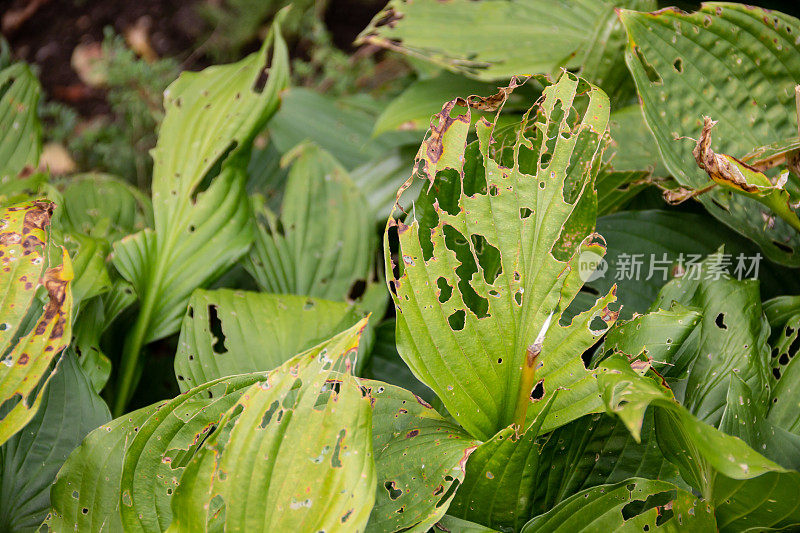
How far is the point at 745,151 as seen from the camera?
0.78m

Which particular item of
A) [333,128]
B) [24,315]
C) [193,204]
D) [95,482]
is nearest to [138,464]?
[95,482]

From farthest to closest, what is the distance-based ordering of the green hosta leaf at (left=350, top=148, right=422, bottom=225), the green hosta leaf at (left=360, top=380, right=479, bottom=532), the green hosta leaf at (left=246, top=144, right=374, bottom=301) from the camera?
the green hosta leaf at (left=350, top=148, right=422, bottom=225) < the green hosta leaf at (left=246, top=144, right=374, bottom=301) < the green hosta leaf at (left=360, top=380, right=479, bottom=532)

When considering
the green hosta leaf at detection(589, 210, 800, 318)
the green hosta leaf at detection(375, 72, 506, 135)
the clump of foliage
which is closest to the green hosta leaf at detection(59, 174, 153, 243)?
the clump of foliage

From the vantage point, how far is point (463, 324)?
64cm

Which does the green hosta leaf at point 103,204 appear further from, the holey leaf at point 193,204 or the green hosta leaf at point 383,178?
the green hosta leaf at point 383,178

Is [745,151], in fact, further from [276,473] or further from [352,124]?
[352,124]

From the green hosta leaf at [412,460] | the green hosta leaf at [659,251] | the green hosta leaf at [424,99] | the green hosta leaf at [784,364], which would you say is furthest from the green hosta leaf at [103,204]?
the green hosta leaf at [784,364]

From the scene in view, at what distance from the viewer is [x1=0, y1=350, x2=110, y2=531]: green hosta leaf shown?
2.20 feet

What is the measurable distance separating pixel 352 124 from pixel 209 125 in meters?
0.50

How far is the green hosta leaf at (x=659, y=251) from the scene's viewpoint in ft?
2.71

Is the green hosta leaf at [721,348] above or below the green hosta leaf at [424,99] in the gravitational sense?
below

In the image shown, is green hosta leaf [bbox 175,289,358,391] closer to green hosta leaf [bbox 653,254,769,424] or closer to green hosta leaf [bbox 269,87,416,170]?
green hosta leaf [bbox 653,254,769,424]

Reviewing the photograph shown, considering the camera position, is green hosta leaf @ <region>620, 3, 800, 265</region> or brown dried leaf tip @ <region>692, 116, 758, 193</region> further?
green hosta leaf @ <region>620, 3, 800, 265</region>

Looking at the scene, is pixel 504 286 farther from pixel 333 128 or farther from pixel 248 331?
pixel 333 128
